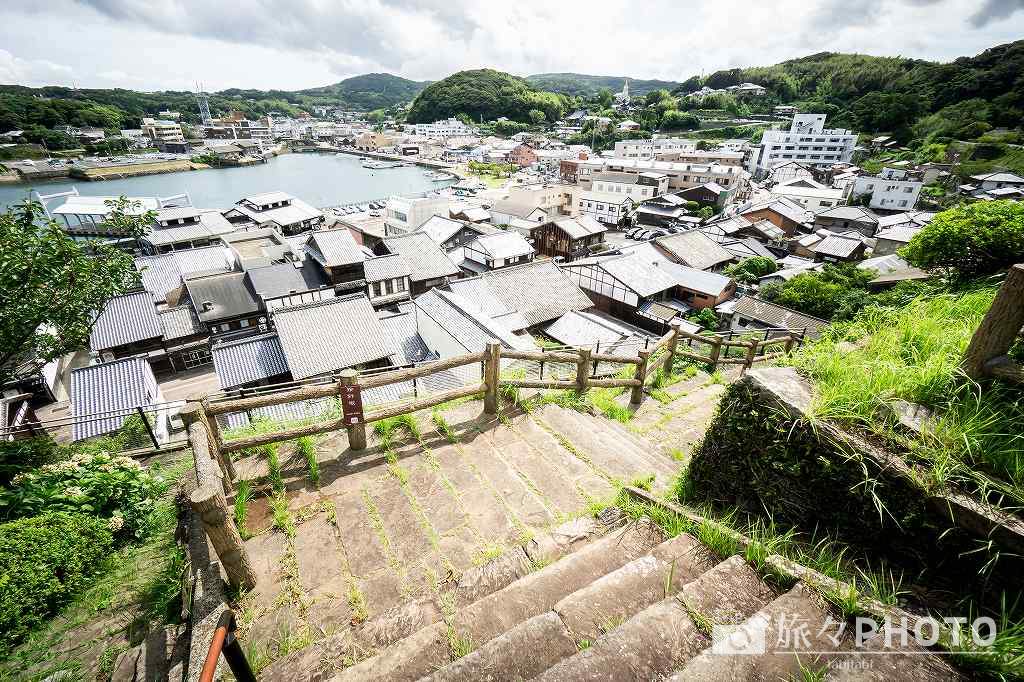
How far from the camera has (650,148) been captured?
81438mm

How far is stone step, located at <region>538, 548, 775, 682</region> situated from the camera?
2.30 m

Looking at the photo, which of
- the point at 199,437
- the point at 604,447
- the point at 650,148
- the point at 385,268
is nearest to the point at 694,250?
the point at 385,268

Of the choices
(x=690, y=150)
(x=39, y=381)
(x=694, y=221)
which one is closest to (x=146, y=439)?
(x=39, y=381)

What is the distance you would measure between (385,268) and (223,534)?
80.1ft

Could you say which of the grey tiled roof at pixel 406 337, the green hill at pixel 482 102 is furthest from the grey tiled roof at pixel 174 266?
the green hill at pixel 482 102

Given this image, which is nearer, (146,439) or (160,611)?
(160,611)

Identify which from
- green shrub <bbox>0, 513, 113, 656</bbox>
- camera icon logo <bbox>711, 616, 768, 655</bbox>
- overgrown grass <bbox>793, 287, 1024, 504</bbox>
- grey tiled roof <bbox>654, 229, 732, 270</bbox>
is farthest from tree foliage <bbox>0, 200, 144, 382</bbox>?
grey tiled roof <bbox>654, 229, 732, 270</bbox>

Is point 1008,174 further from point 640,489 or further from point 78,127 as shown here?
point 78,127

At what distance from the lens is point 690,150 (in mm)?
74500

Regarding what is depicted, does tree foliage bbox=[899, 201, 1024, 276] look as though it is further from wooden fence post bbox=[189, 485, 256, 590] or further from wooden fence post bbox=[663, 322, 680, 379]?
wooden fence post bbox=[189, 485, 256, 590]

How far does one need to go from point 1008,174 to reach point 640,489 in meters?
60.7

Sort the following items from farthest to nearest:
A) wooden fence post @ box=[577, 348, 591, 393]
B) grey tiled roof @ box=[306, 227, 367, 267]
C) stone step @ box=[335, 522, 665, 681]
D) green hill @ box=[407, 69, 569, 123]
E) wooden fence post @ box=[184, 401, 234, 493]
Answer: green hill @ box=[407, 69, 569, 123] → grey tiled roof @ box=[306, 227, 367, 267] → wooden fence post @ box=[577, 348, 591, 393] → wooden fence post @ box=[184, 401, 234, 493] → stone step @ box=[335, 522, 665, 681]

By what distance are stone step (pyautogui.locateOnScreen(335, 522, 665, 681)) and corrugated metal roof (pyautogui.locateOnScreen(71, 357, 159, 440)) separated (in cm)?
1480

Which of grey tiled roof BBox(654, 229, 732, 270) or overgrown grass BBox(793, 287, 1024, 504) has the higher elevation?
overgrown grass BBox(793, 287, 1024, 504)
